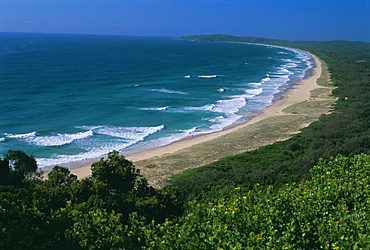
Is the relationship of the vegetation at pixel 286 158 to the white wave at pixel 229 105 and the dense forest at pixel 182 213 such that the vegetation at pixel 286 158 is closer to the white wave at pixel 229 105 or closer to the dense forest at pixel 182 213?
the dense forest at pixel 182 213

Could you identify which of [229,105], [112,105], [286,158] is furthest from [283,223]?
[229,105]

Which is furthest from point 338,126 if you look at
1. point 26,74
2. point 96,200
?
point 26,74

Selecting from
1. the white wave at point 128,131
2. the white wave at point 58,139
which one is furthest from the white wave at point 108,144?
the white wave at point 58,139

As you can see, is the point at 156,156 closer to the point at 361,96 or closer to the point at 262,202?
the point at 262,202

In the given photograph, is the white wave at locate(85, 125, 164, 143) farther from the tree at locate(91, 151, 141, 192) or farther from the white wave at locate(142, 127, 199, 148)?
the tree at locate(91, 151, 141, 192)

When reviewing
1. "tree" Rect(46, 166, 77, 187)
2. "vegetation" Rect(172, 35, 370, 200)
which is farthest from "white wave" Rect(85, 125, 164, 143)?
"tree" Rect(46, 166, 77, 187)

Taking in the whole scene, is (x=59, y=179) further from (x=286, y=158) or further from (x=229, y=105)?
(x=229, y=105)
